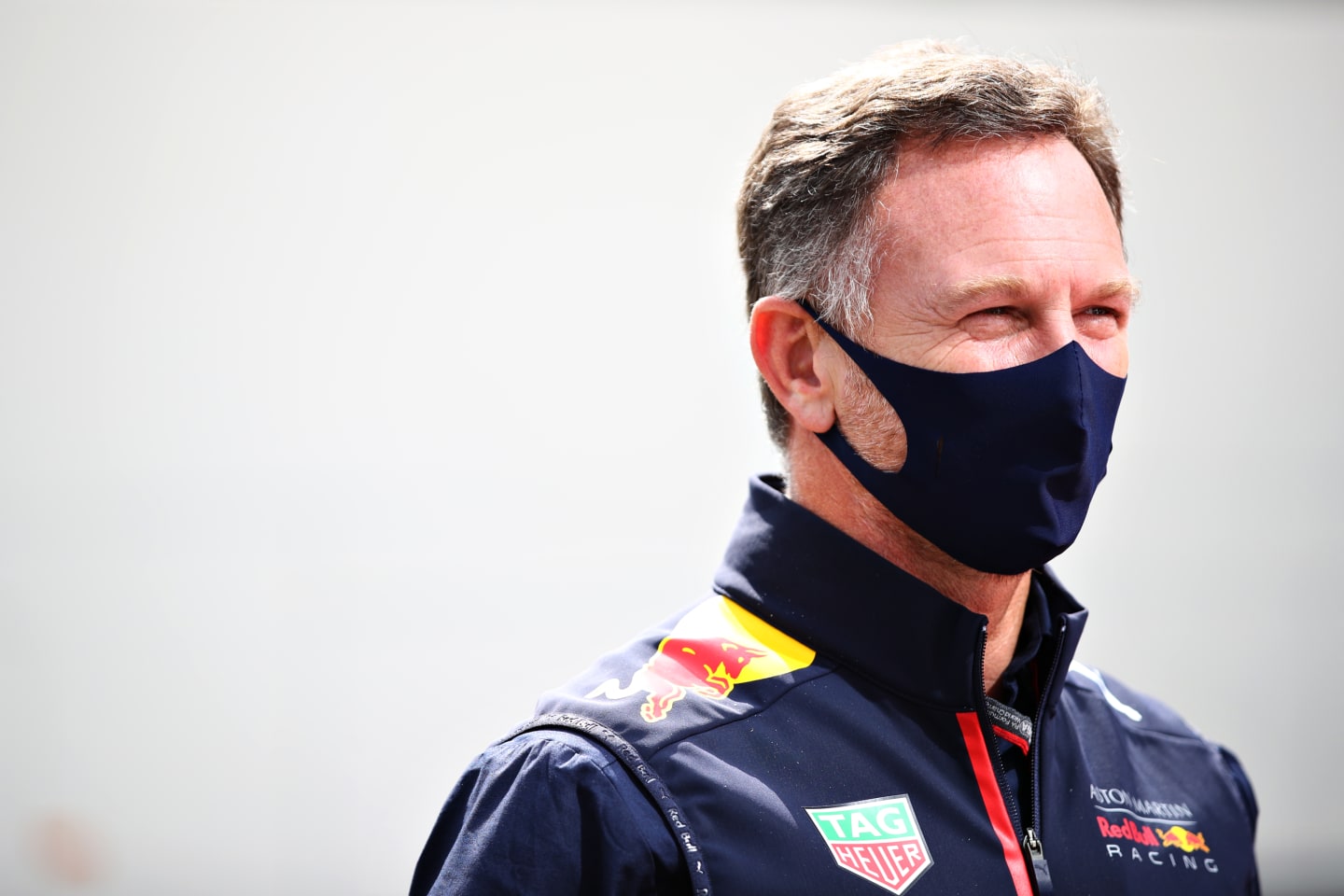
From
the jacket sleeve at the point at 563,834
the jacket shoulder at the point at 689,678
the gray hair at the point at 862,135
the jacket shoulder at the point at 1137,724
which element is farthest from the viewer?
the jacket shoulder at the point at 1137,724

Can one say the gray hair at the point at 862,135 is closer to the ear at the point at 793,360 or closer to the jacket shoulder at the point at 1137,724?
the ear at the point at 793,360

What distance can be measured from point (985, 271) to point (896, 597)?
1.19ft

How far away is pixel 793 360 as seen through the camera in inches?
55.5

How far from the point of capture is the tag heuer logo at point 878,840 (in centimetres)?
116

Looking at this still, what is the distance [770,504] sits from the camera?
1.38 metres

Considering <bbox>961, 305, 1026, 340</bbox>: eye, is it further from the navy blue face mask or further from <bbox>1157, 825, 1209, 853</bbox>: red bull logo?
<bbox>1157, 825, 1209, 853</bbox>: red bull logo

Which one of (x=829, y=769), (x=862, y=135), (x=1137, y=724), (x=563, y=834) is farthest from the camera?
(x=1137, y=724)

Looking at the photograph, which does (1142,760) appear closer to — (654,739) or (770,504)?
(770,504)

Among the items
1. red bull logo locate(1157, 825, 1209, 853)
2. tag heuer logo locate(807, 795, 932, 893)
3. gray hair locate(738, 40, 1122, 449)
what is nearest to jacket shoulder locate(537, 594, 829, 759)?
tag heuer logo locate(807, 795, 932, 893)

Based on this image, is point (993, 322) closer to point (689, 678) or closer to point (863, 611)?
point (863, 611)

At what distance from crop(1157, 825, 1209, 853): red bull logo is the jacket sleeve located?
25.7 inches

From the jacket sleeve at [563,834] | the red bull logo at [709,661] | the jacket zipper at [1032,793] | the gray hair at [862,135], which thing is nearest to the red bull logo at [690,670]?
the red bull logo at [709,661]

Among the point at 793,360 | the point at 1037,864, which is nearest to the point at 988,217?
the point at 793,360

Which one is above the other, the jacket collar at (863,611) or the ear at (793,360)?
the ear at (793,360)
